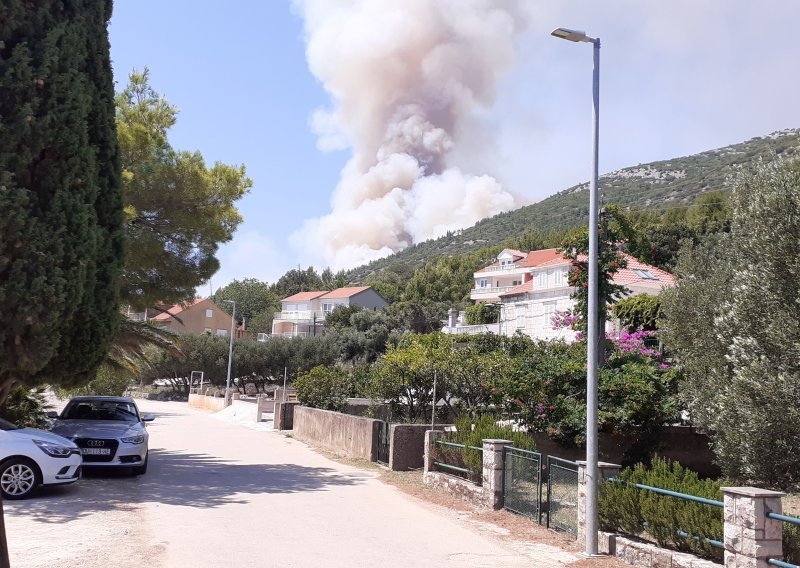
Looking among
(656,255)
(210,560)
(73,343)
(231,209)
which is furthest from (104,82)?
(656,255)

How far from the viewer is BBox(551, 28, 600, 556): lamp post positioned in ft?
31.5

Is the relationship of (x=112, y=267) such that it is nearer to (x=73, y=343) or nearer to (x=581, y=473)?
(x=73, y=343)

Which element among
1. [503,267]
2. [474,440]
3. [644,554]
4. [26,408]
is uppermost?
[503,267]

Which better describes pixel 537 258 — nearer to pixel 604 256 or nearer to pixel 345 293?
pixel 345 293

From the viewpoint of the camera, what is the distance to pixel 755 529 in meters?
7.38

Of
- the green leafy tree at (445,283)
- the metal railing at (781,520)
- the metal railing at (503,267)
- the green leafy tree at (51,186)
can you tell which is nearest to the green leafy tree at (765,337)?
the metal railing at (781,520)

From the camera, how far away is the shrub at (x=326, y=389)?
26.6 metres

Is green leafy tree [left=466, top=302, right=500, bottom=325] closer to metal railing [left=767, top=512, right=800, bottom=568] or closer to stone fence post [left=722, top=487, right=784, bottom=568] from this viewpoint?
stone fence post [left=722, top=487, right=784, bottom=568]

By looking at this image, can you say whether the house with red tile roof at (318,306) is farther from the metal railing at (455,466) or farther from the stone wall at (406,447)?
the metal railing at (455,466)

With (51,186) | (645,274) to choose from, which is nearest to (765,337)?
(51,186)

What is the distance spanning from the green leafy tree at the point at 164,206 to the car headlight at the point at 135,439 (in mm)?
4195

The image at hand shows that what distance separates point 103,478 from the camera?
14797 mm

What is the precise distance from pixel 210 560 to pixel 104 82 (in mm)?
5254

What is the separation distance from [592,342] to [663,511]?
7.52ft
